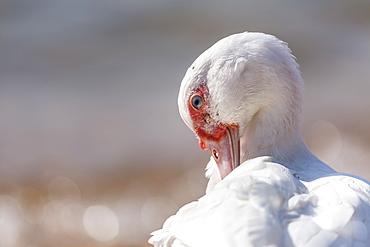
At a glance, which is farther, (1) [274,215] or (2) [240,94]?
(2) [240,94]

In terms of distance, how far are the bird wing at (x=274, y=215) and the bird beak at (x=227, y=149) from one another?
47 cm

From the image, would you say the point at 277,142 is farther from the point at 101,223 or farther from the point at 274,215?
the point at 101,223

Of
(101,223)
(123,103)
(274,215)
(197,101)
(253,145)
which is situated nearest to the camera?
(274,215)

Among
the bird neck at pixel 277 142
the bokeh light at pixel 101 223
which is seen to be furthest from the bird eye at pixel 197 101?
the bokeh light at pixel 101 223

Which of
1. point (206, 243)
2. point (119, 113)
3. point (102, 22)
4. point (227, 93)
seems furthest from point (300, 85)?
point (102, 22)

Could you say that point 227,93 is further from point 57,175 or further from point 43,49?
point 43,49

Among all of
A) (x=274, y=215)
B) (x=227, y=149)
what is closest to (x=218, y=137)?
(x=227, y=149)

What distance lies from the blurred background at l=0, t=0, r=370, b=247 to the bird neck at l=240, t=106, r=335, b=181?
2780 millimetres

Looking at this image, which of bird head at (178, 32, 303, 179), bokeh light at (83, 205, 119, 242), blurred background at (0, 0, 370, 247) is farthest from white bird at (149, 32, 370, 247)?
blurred background at (0, 0, 370, 247)

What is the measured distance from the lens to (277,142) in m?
3.08

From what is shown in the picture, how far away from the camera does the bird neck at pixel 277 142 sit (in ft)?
10.0

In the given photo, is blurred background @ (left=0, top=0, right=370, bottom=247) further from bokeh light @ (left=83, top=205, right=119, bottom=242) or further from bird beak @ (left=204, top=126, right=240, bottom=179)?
bird beak @ (left=204, top=126, right=240, bottom=179)

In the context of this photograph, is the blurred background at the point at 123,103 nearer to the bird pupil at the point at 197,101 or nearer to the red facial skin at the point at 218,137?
the red facial skin at the point at 218,137

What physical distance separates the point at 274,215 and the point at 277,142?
0.91 metres
